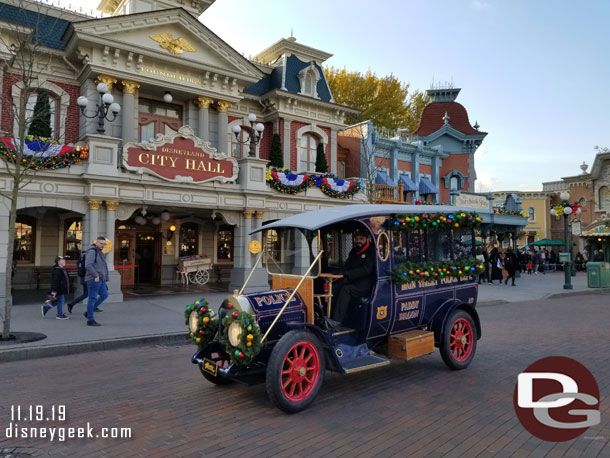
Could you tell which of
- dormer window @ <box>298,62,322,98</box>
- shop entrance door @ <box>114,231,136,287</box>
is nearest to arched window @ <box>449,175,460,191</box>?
dormer window @ <box>298,62,322,98</box>

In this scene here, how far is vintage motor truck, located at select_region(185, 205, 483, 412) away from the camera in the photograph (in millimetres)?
4859

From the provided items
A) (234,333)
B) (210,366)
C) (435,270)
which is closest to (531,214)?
(435,270)

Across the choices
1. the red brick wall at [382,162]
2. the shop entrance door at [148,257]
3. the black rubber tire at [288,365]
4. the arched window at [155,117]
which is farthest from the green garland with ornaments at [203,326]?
the red brick wall at [382,162]

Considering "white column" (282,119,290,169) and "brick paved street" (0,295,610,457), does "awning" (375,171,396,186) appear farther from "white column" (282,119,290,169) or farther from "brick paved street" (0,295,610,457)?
"brick paved street" (0,295,610,457)

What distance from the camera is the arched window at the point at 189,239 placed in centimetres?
2027

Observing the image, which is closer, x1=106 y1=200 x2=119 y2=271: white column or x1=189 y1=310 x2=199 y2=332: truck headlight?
x1=189 y1=310 x2=199 y2=332: truck headlight

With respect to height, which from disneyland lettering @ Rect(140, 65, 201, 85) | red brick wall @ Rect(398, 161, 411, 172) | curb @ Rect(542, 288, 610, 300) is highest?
disneyland lettering @ Rect(140, 65, 201, 85)

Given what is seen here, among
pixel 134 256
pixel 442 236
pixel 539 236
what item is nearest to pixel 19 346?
pixel 442 236

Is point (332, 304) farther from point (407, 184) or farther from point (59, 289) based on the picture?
point (407, 184)

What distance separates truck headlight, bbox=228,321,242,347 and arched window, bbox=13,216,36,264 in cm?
1541

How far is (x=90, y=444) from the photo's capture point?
3.99m

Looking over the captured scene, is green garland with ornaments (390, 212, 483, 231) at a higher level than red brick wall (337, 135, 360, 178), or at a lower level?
lower

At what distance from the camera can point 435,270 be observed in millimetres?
6535

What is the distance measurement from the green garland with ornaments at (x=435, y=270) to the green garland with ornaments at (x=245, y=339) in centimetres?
214
